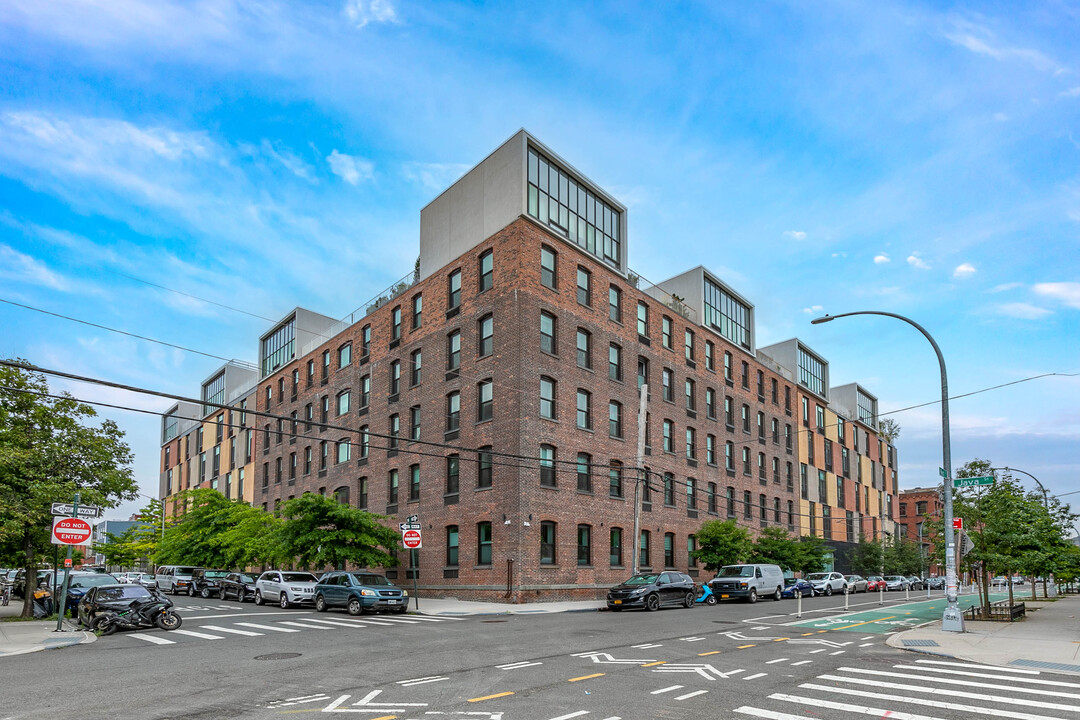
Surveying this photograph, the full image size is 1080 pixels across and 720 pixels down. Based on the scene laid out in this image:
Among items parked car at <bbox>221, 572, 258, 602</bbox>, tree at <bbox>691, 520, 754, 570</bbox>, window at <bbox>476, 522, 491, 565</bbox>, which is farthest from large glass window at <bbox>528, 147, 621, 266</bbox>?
parked car at <bbox>221, 572, 258, 602</bbox>

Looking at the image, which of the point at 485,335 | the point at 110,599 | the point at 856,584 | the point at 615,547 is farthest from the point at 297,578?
the point at 856,584

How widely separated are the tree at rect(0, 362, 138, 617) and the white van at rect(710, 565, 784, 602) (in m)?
25.0

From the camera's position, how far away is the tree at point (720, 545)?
44.5m

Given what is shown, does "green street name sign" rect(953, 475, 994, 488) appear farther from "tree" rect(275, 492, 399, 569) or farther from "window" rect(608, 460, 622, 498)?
"tree" rect(275, 492, 399, 569)

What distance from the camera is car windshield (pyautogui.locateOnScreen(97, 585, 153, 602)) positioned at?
71.6ft

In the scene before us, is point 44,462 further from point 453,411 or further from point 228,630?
point 453,411

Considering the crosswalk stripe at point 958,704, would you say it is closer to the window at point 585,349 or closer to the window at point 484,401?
the window at point 484,401

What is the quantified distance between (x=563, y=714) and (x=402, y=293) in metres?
37.4

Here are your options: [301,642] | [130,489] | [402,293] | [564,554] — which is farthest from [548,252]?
[301,642]

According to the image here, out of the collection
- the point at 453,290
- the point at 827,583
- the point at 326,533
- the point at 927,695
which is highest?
the point at 453,290

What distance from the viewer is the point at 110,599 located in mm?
21688

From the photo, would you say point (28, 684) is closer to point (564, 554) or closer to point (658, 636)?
point (658, 636)

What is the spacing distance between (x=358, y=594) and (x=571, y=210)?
21.9 meters

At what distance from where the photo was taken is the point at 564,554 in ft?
117
